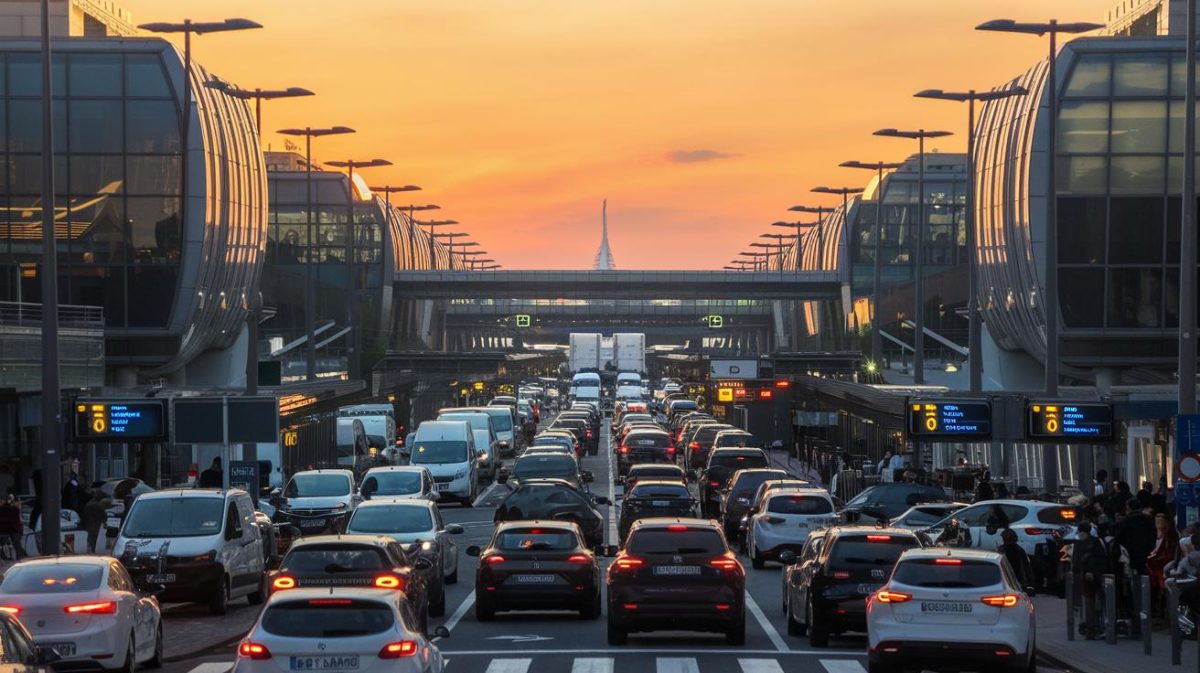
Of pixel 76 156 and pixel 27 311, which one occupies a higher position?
pixel 76 156

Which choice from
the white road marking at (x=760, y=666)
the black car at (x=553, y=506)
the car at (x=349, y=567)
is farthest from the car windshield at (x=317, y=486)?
the white road marking at (x=760, y=666)

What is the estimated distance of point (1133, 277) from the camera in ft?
224

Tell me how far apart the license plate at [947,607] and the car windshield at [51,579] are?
781 centimetres

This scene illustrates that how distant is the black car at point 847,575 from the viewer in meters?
22.2

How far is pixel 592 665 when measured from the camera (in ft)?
66.8

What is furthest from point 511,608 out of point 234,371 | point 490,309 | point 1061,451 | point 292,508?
point 490,309

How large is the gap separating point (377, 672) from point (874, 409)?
4262cm

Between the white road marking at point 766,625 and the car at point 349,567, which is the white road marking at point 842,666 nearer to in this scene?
the white road marking at point 766,625

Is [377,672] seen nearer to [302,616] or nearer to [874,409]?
[302,616]

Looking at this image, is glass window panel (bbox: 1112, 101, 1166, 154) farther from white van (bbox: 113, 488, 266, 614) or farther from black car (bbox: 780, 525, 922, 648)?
black car (bbox: 780, 525, 922, 648)

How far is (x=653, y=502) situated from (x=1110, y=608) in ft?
56.3

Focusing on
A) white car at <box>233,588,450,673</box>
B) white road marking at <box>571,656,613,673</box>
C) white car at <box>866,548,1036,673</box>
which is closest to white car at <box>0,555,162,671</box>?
white road marking at <box>571,656,613,673</box>

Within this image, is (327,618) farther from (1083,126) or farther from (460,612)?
(1083,126)

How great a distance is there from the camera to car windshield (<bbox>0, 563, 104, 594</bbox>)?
19219mm
